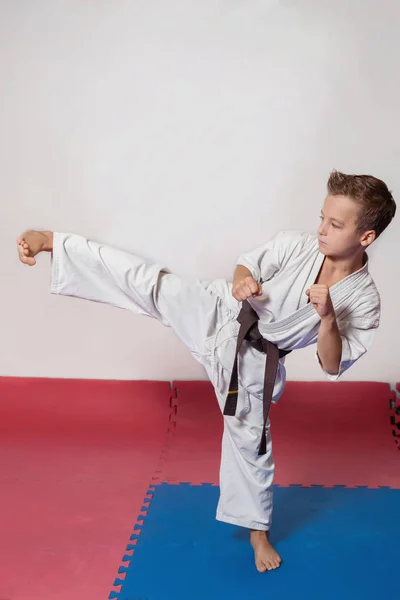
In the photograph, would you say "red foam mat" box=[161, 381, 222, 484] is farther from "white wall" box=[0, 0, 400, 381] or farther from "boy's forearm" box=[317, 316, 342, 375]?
"boy's forearm" box=[317, 316, 342, 375]

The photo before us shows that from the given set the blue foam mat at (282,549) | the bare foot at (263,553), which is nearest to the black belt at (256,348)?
the bare foot at (263,553)

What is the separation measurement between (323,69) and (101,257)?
1.92 meters

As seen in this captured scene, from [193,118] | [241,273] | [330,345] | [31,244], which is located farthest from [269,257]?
[193,118]

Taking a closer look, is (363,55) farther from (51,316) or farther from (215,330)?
(51,316)

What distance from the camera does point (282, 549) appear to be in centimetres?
270

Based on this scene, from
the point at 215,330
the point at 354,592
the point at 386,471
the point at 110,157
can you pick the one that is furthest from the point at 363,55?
the point at 354,592

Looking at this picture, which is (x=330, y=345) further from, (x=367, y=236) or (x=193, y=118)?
(x=193, y=118)

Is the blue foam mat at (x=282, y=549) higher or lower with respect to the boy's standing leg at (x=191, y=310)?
lower

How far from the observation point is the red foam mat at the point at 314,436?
3389 mm

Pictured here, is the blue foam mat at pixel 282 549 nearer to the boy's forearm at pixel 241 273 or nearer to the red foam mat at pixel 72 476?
the red foam mat at pixel 72 476

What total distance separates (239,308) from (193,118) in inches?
60.9

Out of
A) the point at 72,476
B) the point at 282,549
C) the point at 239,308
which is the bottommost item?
the point at 72,476

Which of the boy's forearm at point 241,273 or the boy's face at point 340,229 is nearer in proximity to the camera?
the boy's face at point 340,229

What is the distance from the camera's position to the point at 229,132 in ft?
12.2
